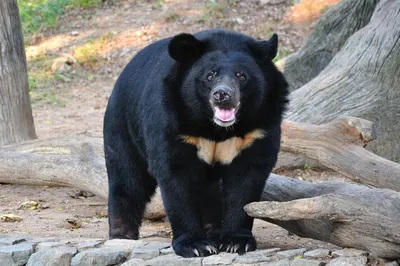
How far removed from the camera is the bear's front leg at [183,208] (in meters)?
4.41

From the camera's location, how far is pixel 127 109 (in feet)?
16.8

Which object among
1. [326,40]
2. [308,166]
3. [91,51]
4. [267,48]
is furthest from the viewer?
[91,51]

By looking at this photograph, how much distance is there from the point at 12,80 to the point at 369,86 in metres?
3.49

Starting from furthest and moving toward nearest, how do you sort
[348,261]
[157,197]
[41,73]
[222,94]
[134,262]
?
[41,73], [157,197], [134,262], [222,94], [348,261]

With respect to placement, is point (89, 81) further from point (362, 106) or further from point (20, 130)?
point (362, 106)

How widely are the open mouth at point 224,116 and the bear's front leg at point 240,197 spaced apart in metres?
0.36

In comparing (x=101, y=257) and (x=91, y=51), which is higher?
(x=91, y=51)

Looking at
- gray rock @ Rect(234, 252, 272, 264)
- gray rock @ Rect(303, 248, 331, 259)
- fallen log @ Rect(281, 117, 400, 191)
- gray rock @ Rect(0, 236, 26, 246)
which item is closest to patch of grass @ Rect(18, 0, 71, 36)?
fallen log @ Rect(281, 117, 400, 191)

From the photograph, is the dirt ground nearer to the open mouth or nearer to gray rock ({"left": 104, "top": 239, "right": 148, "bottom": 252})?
gray rock ({"left": 104, "top": 239, "right": 148, "bottom": 252})

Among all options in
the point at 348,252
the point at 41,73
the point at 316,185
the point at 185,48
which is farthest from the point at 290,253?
the point at 41,73

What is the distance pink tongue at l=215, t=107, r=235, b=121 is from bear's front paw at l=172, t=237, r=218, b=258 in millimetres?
709

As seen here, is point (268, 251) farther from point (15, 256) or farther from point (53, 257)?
point (15, 256)

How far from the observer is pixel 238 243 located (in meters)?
4.39

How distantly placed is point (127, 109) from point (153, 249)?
99cm
